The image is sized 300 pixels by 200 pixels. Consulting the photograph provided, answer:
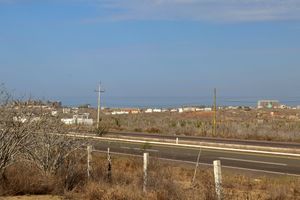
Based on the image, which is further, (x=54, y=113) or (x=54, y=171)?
(x=54, y=113)

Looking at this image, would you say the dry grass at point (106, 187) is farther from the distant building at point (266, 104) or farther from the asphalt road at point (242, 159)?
the distant building at point (266, 104)

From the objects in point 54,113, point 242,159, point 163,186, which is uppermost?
point 54,113

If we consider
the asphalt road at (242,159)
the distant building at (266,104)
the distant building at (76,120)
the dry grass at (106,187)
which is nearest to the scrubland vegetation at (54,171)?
the dry grass at (106,187)

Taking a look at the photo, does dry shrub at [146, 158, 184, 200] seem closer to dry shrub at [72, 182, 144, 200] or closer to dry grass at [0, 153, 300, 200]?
dry grass at [0, 153, 300, 200]

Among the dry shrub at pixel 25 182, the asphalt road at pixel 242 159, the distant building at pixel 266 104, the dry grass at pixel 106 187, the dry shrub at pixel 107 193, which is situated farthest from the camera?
the distant building at pixel 266 104

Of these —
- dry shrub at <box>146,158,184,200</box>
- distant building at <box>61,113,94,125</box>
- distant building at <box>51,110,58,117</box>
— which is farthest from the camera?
distant building at <box>61,113,94,125</box>

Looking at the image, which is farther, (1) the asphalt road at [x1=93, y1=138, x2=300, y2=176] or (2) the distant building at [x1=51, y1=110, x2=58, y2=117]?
(1) the asphalt road at [x1=93, y1=138, x2=300, y2=176]

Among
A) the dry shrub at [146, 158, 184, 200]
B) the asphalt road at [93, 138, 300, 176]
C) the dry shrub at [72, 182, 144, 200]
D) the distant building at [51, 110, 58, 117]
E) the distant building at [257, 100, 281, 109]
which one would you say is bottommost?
the asphalt road at [93, 138, 300, 176]

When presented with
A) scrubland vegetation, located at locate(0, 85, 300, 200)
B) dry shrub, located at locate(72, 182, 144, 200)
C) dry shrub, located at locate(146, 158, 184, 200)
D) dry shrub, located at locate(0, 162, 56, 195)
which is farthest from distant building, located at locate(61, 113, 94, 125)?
dry shrub, located at locate(146, 158, 184, 200)

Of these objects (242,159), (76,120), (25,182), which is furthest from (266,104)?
(25,182)

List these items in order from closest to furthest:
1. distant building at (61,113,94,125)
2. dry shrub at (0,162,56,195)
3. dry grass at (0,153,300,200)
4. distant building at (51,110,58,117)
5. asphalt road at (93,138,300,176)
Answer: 1. dry grass at (0,153,300,200)
2. dry shrub at (0,162,56,195)
3. distant building at (51,110,58,117)
4. distant building at (61,113,94,125)
5. asphalt road at (93,138,300,176)

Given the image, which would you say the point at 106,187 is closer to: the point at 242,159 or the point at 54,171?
the point at 54,171

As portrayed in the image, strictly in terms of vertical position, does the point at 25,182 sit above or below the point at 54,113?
below

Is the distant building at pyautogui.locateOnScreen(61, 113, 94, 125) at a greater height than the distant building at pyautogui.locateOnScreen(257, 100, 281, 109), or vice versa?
the distant building at pyautogui.locateOnScreen(257, 100, 281, 109)
